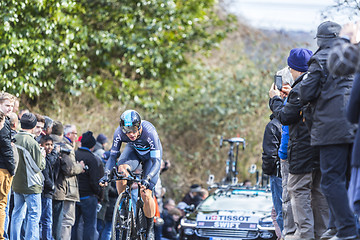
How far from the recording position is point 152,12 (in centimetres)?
2172

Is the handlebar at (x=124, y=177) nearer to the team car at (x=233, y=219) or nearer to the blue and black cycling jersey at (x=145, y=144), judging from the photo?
the blue and black cycling jersey at (x=145, y=144)

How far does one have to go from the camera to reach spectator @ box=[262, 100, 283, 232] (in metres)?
10.0

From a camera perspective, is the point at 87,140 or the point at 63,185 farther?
the point at 87,140

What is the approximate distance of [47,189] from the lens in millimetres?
11023

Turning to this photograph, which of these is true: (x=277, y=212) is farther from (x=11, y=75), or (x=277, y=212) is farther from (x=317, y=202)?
(x=11, y=75)

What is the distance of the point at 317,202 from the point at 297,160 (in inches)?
25.5

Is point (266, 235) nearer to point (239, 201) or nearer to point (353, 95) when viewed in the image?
point (239, 201)

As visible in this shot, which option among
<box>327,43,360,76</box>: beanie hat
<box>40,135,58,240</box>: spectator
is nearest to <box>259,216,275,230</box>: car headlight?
<box>40,135,58,240</box>: spectator

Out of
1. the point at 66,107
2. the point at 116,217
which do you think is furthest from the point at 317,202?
the point at 66,107

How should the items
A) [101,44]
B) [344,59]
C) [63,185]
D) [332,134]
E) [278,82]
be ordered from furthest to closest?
[101,44]
[63,185]
[278,82]
[332,134]
[344,59]

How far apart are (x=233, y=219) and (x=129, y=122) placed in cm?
→ 511

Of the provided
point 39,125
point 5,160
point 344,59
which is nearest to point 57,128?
point 39,125

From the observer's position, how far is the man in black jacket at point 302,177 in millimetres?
7586

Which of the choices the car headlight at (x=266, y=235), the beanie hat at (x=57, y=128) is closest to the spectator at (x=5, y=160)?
the beanie hat at (x=57, y=128)
